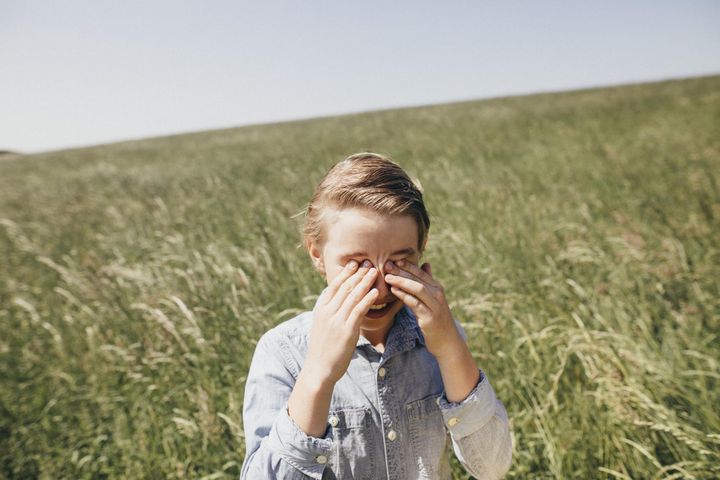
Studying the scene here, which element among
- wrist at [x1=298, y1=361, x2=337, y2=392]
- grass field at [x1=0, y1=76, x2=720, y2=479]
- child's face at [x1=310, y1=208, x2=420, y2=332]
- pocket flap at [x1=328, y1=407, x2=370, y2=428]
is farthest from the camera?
grass field at [x1=0, y1=76, x2=720, y2=479]

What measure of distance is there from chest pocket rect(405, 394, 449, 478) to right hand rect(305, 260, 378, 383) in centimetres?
34

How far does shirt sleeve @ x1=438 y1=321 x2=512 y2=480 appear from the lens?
1.11 meters

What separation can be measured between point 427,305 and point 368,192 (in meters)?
0.31

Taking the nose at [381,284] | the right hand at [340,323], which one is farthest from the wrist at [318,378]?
the nose at [381,284]

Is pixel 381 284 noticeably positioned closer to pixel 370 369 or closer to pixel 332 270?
pixel 332 270

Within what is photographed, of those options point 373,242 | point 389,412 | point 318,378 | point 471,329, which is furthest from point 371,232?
point 471,329

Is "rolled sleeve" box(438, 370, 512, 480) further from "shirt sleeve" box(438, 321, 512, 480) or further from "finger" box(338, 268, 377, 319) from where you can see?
"finger" box(338, 268, 377, 319)

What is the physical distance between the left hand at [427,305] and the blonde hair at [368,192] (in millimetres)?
161

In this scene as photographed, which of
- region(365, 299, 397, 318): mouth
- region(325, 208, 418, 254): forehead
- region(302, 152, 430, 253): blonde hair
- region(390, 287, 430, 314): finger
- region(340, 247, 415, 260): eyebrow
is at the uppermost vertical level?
region(302, 152, 430, 253): blonde hair

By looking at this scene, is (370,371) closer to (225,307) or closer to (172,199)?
(225,307)

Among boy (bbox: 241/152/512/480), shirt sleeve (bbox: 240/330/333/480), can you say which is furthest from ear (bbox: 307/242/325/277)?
shirt sleeve (bbox: 240/330/333/480)

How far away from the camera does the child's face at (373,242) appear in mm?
1098

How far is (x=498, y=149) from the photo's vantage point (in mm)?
8758

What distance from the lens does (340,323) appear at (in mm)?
1000
